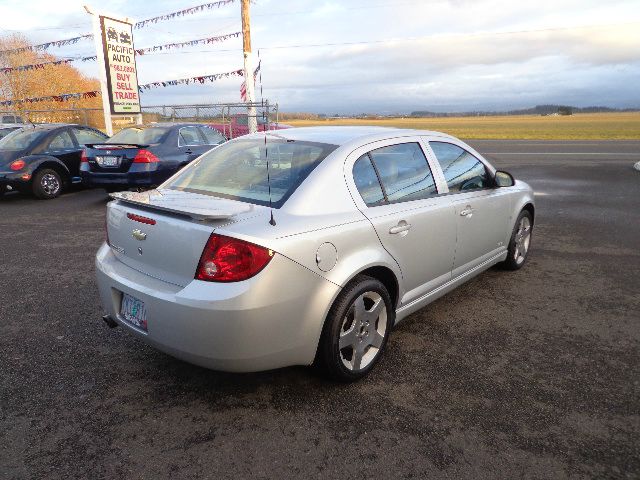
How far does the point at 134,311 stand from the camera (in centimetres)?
275

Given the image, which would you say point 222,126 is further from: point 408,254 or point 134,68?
point 408,254

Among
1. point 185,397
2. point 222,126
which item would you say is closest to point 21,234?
point 185,397

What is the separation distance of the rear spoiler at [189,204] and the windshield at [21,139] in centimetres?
830

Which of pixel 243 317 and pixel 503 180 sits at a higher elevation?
pixel 503 180

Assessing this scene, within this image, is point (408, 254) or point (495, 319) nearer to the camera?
point (408, 254)

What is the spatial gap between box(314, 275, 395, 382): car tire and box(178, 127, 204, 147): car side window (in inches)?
278

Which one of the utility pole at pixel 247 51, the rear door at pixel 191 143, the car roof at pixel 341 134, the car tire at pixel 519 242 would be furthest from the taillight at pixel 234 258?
the utility pole at pixel 247 51

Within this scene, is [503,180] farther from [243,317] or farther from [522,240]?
[243,317]

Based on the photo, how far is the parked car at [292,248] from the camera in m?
2.41

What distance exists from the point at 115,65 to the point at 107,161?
8.77 m

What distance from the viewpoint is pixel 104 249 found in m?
3.20

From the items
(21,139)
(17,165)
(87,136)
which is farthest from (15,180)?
(87,136)

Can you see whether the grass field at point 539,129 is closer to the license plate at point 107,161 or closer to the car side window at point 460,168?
the license plate at point 107,161

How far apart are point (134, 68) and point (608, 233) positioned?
15440 mm
